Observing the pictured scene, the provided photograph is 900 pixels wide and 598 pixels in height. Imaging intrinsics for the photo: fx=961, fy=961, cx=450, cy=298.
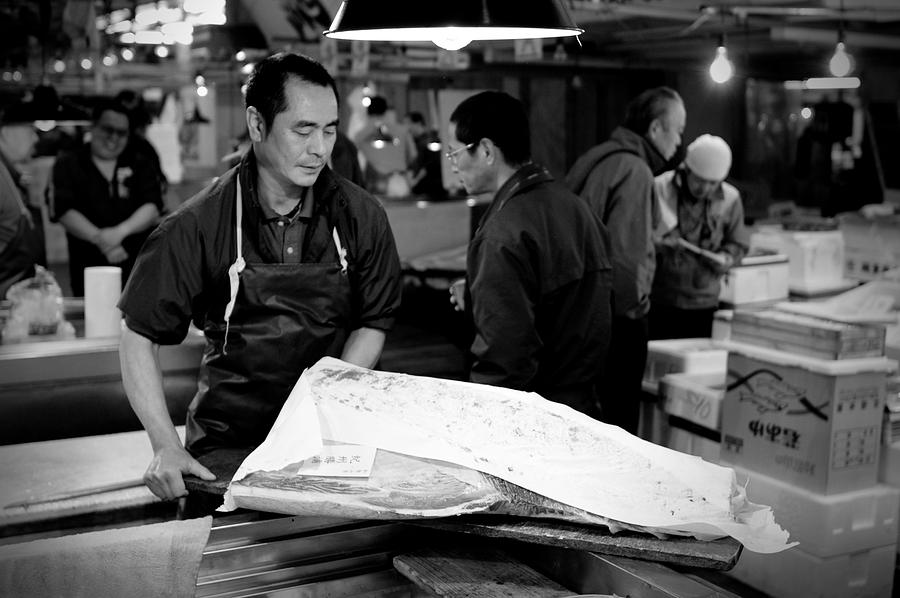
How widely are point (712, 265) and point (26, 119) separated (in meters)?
5.29

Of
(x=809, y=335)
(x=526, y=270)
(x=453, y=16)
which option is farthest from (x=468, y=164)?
(x=809, y=335)

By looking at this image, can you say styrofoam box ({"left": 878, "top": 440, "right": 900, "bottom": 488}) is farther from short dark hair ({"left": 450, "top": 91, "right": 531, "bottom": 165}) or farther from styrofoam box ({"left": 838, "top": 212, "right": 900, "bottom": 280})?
styrofoam box ({"left": 838, "top": 212, "right": 900, "bottom": 280})

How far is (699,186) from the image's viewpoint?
5.93 meters

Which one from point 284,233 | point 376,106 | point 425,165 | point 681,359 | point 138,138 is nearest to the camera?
point 284,233

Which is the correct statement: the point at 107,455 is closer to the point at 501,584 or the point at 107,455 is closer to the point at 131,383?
the point at 131,383

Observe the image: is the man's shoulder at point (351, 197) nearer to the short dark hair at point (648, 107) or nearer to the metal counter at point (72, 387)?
the metal counter at point (72, 387)

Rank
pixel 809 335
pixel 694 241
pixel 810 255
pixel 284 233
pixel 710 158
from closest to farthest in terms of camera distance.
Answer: pixel 284 233
pixel 809 335
pixel 710 158
pixel 694 241
pixel 810 255

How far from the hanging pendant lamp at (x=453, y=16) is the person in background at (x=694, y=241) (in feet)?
13.2

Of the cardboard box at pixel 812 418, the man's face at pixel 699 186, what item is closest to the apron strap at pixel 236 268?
the cardboard box at pixel 812 418

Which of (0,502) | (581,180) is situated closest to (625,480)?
(0,502)

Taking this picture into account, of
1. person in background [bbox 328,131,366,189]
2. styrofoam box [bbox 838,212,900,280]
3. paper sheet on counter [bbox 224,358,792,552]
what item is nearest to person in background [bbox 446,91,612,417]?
paper sheet on counter [bbox 224,358,792,552]

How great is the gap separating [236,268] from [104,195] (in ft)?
13.0

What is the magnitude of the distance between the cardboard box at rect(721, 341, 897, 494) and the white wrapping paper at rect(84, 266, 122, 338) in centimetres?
279

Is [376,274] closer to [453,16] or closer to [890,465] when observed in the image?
[453,16]
